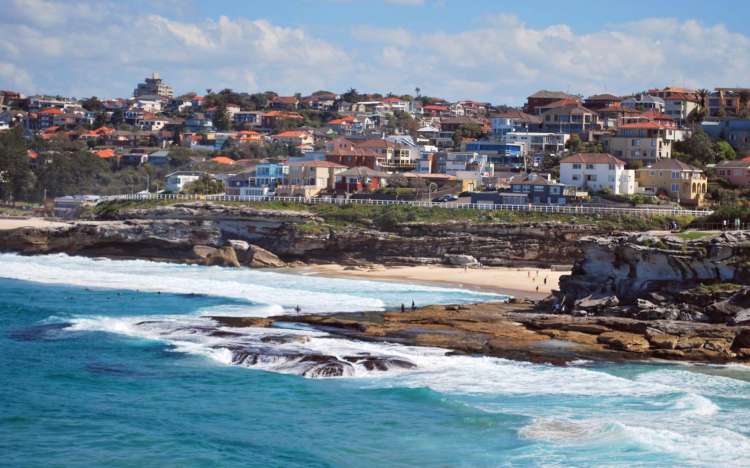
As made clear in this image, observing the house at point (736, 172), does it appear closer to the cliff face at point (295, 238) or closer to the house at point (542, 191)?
the house at point (542, 191)

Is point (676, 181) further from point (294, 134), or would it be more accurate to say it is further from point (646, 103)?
point (294, 134)

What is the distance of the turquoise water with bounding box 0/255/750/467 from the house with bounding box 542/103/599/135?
6065 cm

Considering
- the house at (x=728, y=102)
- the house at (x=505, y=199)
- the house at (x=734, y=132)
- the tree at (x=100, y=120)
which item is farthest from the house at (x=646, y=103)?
the tree at (x=100, y=120)

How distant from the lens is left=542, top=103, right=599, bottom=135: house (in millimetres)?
93500

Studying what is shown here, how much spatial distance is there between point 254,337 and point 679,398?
1573 centimetres

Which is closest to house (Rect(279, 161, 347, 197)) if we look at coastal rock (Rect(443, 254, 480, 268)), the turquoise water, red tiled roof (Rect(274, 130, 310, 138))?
coastal rock (Rect(443, 254, 480, 268))

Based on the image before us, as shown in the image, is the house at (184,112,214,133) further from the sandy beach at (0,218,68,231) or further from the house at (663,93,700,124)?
the house at (663,93,700,124)

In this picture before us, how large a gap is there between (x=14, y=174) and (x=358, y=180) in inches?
1513

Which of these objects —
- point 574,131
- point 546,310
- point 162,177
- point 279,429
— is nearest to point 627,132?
point 574,131

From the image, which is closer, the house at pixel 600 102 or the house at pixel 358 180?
the house at pixel 358 180

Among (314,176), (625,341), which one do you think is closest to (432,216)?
(314,176)

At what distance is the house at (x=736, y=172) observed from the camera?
71.8m

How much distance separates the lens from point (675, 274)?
40.9 metres

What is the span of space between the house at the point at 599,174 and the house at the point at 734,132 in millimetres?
17482
